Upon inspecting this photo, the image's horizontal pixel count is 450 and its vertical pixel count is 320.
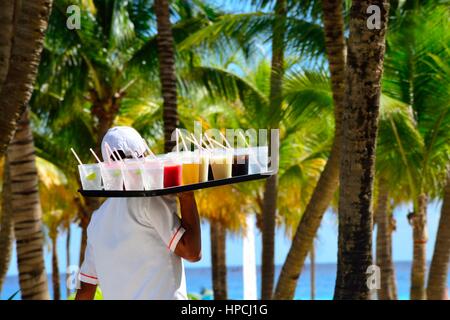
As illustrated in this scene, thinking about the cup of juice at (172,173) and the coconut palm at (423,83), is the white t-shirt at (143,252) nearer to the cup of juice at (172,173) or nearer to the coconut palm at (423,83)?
the cup of juice at (172,173)

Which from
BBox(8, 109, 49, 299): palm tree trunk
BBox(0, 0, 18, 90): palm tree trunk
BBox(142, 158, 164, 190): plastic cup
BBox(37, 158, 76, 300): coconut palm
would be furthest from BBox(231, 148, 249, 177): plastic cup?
BBox(37, 158, 76, 300): coconut palm

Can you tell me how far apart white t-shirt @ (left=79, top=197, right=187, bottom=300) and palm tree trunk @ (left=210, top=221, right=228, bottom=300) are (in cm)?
2995

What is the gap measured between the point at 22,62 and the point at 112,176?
4.64 meters

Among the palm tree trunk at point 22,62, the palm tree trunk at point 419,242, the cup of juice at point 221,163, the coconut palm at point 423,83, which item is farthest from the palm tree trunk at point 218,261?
the cup of juice at point 221,163

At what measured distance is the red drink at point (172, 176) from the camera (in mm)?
3717

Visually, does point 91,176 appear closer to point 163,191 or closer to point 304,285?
point 163,191

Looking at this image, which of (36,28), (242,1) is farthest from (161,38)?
(36,28)

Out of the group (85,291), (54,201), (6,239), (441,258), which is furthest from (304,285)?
(85,291)

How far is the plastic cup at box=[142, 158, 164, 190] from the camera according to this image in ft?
12.0

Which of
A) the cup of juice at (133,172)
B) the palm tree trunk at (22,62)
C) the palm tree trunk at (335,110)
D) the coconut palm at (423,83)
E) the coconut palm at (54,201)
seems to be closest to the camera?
the cup of juice at (133,172)

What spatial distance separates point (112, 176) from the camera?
146 inches

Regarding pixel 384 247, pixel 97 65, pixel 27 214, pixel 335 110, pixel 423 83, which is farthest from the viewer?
pixel 384 247

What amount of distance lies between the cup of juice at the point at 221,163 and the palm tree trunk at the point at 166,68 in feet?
36.1

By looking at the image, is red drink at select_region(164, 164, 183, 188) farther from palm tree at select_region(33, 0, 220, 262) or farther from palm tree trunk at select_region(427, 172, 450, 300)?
palm tree at select_region(33, 0, 220, 262)
